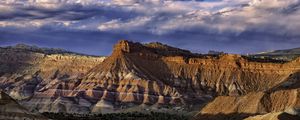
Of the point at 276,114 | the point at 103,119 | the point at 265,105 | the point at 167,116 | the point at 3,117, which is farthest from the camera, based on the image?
the point at 167,116

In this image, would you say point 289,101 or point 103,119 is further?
point 103,119

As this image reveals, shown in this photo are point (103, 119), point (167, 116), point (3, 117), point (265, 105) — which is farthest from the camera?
point (167, 116)

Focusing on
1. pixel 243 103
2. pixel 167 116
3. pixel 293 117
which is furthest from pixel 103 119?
pixel 293 117

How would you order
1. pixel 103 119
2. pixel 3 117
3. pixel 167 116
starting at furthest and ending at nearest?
pixel 167 116, pixel 103 119, pixel 3 117

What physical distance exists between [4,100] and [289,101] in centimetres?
6791

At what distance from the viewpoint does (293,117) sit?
384 ft

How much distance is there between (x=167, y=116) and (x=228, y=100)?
1465 inches

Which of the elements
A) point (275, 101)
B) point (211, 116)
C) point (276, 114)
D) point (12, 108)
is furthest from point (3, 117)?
point (275, 101)

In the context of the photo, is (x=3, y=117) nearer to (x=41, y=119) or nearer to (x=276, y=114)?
(x=41, y=119)

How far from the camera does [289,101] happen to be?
147875 millimetres

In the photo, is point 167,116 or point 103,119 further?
point 167,116

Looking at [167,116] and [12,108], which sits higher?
[12,108]

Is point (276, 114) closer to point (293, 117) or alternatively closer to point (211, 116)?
point (293, 117)

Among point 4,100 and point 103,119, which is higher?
point 4,100
